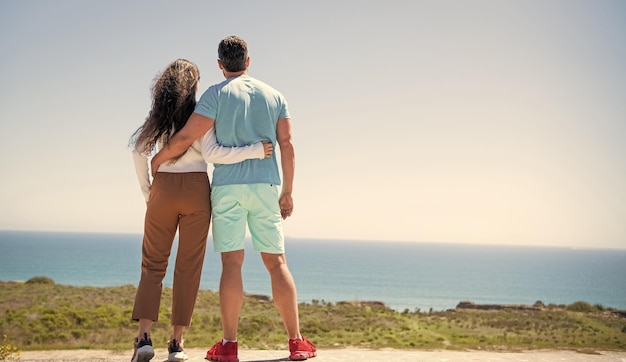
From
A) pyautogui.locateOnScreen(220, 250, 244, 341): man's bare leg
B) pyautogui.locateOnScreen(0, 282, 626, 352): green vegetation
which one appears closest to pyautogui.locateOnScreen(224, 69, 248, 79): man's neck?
pyautogui.locateOnScreen(220, 250, 244, 341): man's bare leg

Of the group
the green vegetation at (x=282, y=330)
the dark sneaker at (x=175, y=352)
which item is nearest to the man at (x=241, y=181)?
the dark sneaker at (x=175, y=352)

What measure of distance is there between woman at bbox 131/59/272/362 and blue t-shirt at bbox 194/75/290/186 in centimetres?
8

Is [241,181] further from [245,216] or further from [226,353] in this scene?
[226,353]

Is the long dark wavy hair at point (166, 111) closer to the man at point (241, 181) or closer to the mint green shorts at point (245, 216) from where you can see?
the man at point (241, 181)

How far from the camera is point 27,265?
129375 mm

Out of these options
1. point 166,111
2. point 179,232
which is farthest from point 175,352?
point 166,111

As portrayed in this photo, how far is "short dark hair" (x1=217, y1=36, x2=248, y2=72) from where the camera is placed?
394 cm

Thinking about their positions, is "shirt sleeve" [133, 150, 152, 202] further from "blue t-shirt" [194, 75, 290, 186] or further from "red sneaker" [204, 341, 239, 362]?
"red sneaker" [204, 341, 239, 362]

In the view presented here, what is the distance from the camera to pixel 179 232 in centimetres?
368

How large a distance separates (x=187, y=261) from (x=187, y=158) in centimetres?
71

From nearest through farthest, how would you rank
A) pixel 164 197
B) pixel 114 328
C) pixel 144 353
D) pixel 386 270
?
pixel 144 353 < pixel 164 197 < pixel 114 328 < pixel 386 270

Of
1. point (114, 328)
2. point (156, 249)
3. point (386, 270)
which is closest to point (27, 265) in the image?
point (386, 270)

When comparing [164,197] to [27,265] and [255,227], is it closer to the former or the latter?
[255,227]

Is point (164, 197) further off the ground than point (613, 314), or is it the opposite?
point (164, 197)
